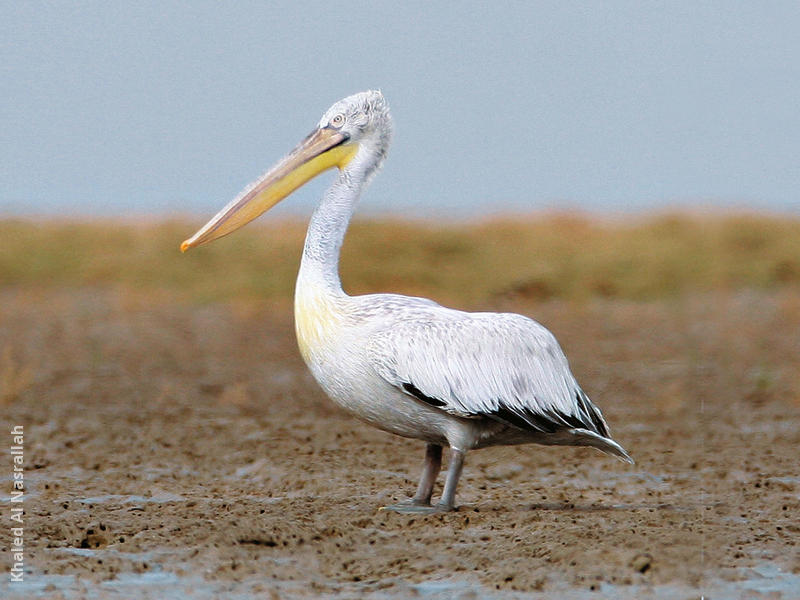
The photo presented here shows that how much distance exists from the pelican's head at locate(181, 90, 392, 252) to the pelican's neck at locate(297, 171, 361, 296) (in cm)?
12

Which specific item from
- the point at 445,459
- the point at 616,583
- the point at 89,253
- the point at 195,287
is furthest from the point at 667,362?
the point at 89,253

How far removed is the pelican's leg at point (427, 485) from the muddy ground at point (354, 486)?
5.2 inches

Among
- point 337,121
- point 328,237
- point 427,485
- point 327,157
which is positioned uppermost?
point 337,121

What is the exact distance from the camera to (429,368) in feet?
19.5

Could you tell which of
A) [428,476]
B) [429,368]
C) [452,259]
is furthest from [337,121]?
[452,259]

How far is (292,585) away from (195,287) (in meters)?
15.1

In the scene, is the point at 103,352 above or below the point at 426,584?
above

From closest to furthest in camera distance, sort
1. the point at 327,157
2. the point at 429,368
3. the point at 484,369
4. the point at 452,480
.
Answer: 1. the point at 429,368
2. the point at 484,369
3. the point at 452,480
4. the point at 327,157

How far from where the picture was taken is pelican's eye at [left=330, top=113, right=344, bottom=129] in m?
6.66

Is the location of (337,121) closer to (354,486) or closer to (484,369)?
(484,369)

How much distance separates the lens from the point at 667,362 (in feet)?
41.6

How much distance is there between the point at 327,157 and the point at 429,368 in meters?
1.38

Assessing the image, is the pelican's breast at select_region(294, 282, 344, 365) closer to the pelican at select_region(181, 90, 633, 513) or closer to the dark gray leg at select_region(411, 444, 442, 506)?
the pelican at select_region(181, 90, 633, 513)

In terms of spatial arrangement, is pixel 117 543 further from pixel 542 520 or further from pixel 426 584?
pixel 542 520
